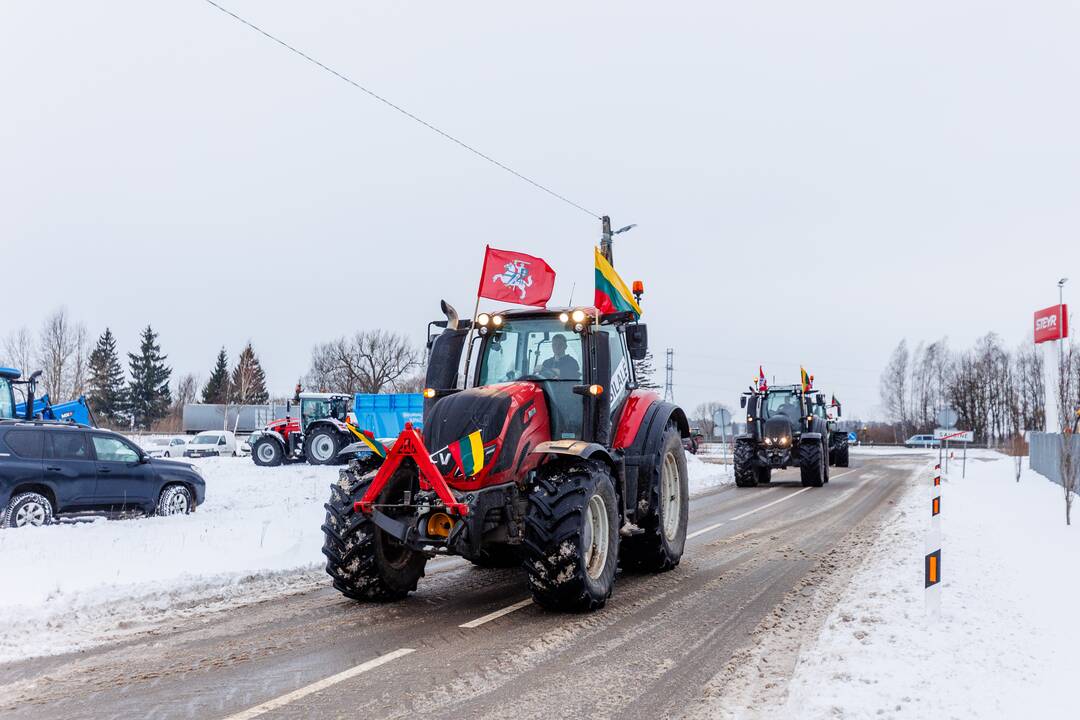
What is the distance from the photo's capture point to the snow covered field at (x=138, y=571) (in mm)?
6324

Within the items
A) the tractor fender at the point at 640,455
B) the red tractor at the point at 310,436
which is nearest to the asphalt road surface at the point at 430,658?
the tractor fender at the point at 640,455

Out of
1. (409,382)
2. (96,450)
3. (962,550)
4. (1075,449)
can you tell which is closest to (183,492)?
(96,450)

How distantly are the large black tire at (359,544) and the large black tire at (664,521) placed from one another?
8.67ft

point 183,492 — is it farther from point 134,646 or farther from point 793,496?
point 793,496

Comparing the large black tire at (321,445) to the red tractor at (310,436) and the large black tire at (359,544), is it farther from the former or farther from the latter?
the large black tire at (359,544)

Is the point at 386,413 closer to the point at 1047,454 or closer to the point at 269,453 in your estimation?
the point at 269,453

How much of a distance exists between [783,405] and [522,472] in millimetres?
17234

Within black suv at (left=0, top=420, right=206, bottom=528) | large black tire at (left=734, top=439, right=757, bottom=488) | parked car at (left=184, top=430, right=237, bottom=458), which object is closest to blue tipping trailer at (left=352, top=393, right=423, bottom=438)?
large black tire at (left=734, top=439, right=757, bottom=488)

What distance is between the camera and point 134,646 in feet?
19.1

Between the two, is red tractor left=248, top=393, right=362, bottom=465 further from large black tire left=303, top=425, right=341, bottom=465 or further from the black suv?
the black suv

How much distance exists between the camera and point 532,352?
311 inches

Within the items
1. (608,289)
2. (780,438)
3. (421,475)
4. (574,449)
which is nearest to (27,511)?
(421,475)

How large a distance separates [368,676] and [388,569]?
6.56ft

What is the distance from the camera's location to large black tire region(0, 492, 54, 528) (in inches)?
441
